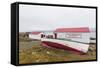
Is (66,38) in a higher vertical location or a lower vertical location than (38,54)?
higher

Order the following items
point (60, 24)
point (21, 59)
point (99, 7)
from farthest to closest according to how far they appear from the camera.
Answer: point (99, 7) → point (60, 24) → point (21, 59)

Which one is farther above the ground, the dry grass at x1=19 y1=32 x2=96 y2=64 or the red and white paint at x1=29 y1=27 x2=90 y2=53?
the red and white paint at x1=29 y1=27 x2=90 y2=53

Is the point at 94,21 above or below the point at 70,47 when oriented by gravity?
above

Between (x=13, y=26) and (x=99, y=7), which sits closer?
(x=13, y=26)

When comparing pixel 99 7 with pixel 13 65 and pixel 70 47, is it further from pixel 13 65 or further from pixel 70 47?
pixel 13 65

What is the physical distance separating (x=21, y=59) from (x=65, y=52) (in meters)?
0.42

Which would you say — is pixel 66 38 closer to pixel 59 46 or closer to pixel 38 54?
pixel 59 46

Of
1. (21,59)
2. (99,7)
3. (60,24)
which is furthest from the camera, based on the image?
(99,7)

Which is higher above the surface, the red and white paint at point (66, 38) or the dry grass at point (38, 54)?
the red and white paint at point (66, 38)

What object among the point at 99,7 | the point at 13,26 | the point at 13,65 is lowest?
the point at 13,65

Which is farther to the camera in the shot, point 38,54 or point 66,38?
point 66,38

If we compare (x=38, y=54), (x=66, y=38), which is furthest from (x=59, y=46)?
(x=38, y=54)
